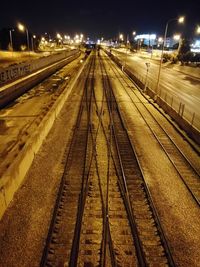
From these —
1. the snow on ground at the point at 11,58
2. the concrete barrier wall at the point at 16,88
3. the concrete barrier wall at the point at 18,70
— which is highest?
the concrete barrier wall at the point at 18,70

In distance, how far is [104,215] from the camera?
383 inches

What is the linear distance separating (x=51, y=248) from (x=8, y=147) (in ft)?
26.2

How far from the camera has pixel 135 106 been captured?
25641mm

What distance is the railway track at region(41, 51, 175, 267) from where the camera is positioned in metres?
8.00

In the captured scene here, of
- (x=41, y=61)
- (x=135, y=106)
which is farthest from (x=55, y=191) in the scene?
(x=41, y=61)

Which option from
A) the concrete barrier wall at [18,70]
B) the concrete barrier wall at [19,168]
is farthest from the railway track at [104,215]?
the concrete barrier wall at [18,70]

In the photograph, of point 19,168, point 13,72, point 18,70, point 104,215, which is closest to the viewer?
point 104,215

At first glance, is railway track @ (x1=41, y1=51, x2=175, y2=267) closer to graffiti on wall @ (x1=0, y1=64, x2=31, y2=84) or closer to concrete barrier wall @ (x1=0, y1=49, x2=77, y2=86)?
graffiti on wall @ (x1=0, y1=64, x2=31, y2=84)

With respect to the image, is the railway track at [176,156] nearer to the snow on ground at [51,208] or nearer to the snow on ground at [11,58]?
the snow on ground at [51,208]

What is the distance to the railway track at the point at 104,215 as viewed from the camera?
7996 millimetres

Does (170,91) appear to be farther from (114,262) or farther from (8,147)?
(114,262)

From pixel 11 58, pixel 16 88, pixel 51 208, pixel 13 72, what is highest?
pixel 13 72

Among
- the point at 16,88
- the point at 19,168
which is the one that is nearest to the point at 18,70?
the point at 16,88

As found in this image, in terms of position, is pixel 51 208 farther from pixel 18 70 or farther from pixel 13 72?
pixel 18 70
